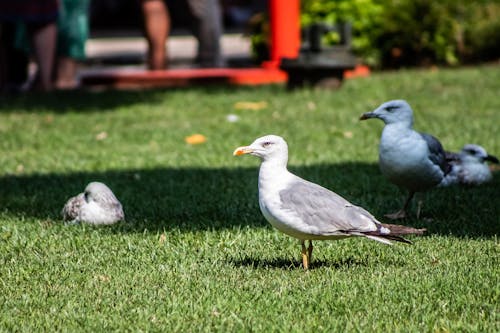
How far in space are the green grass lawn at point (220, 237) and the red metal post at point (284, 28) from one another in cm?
275

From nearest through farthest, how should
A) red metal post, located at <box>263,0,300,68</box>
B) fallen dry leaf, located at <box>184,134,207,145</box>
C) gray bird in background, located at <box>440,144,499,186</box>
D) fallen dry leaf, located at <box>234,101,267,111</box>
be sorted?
gray bird in background, located at <box>440,144,499,186</box> → fallen dry leaf, located at <box>184,134,207,145</box> → fallen dry leaf, located at <box>234,101,267,111</box> → red metal post, located at <box>263,0,300,68</box>

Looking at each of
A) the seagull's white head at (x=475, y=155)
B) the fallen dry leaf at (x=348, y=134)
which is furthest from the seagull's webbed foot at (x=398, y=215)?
the fallen dry leaf at (x=348, y=134)

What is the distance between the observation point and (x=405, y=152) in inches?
220

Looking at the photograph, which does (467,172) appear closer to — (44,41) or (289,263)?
(289,263)

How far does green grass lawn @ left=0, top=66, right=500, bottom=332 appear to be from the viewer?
412 centimetres

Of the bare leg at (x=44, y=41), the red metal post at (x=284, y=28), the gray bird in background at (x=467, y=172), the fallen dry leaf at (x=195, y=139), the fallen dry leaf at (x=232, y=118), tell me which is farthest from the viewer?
the red metal post at (x=284, y=28)

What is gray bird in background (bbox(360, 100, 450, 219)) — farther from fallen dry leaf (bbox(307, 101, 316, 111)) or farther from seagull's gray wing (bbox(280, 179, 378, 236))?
fallen dry leaf (bbox(307, 101, 316, 111))

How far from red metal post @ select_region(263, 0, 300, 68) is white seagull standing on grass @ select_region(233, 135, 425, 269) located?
8.40m

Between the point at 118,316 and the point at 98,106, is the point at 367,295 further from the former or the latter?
the point at 98,106

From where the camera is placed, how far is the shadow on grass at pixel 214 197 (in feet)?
19.1

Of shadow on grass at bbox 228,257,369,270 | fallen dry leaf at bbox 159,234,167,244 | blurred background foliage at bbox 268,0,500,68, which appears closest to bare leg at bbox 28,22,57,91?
blurred background foliage at bbox 268,0,500,68

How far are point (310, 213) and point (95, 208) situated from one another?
1785mm

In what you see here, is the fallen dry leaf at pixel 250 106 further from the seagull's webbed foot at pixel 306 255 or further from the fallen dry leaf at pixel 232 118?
the seagull's webbed foot at pixel 306 255

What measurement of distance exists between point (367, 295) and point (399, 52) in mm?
10441
